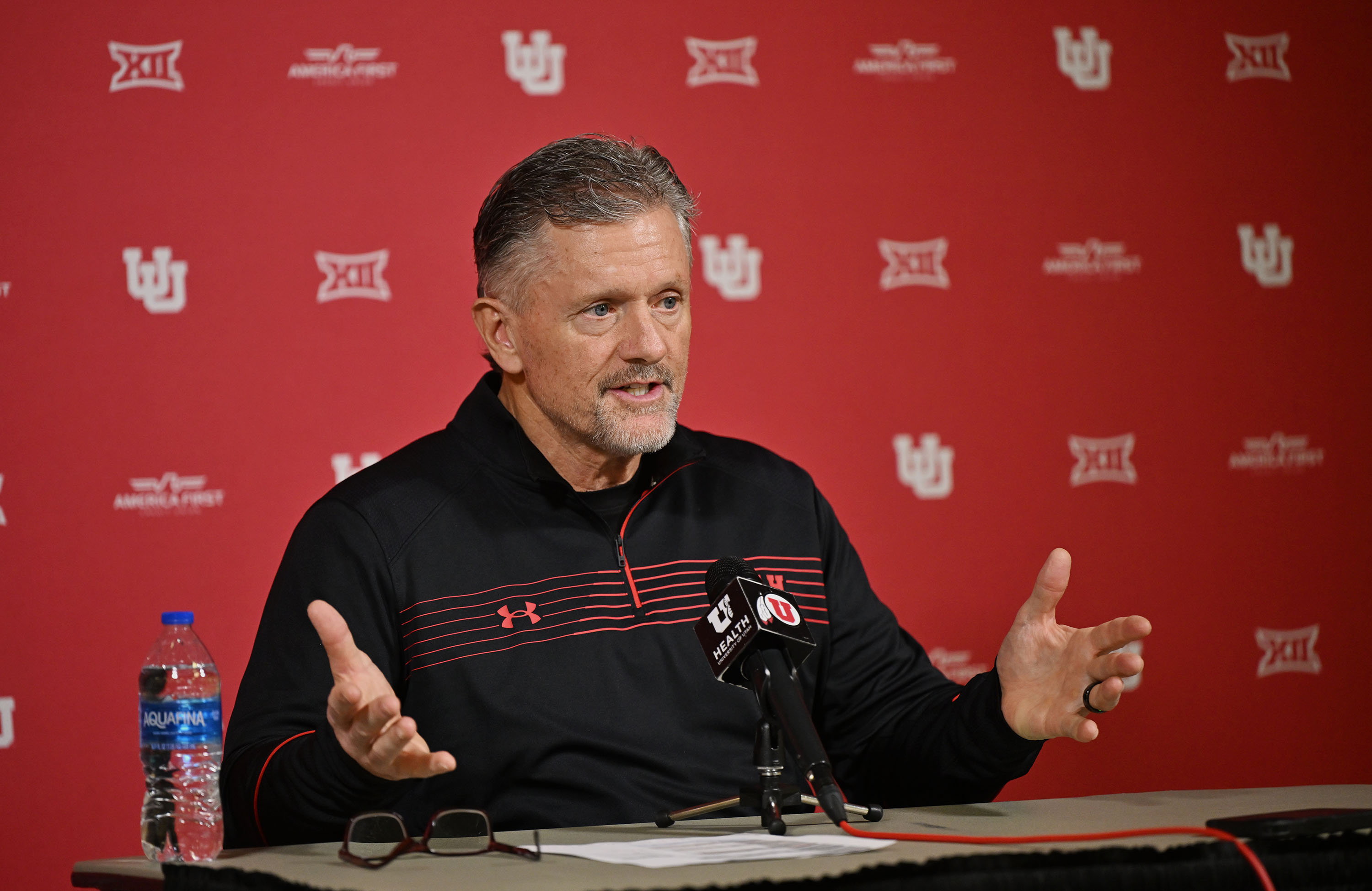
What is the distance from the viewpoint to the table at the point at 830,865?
106 cm

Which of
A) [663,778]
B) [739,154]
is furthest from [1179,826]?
[739,154]

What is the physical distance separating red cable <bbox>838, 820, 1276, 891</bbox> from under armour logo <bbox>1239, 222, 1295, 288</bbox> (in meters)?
2.36

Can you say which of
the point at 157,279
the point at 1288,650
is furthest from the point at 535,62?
the point at 1288,650

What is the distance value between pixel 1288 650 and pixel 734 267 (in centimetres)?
172

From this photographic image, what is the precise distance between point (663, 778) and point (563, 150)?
1.00m

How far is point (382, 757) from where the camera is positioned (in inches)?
50.8

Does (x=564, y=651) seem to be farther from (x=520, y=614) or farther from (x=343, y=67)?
(x=343, y=67)

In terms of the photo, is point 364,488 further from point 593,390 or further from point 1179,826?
point 1179,826

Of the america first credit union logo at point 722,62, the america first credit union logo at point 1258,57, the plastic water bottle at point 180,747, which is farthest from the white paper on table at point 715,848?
the america first credit union logo at point 1258,57

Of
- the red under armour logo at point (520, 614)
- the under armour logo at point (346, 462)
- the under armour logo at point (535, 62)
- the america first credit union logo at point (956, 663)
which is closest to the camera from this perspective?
the red under armour logo at point (520, 614)

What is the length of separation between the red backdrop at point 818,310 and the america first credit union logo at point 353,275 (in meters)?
0.02

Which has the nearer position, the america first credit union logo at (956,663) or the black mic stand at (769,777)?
the black mic stand at (769,777)

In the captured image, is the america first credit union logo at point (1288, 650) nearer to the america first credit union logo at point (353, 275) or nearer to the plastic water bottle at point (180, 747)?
the america first credit union logo at point (353, 275)

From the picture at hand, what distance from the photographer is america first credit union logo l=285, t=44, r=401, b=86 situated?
2750mm
